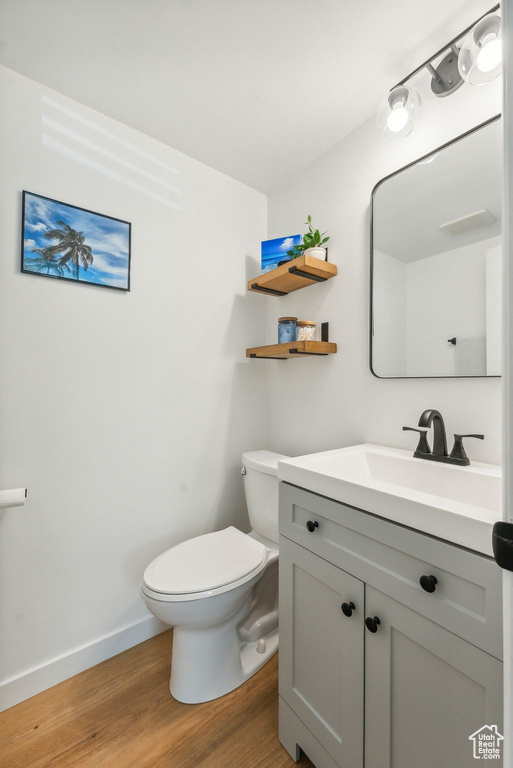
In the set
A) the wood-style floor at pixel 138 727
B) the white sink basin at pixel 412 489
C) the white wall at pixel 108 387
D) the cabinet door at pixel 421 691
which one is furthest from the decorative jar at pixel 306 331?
the wood-style floor at pixel 138 727

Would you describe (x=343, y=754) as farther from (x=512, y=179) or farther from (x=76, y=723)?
(x=512, y=179)

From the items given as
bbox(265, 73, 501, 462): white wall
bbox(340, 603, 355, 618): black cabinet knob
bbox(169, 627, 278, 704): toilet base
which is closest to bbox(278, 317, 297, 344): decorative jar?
bbox(265, 73, 501, 462): white wall

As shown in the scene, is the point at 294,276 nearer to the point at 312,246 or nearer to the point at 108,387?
the point at 312,246

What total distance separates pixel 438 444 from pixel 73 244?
1.61 m

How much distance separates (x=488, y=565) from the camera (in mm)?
614

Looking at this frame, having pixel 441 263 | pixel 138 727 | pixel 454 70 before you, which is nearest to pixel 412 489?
pixel 441 263

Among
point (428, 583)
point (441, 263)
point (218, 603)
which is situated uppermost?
Answer: point (441, 263)

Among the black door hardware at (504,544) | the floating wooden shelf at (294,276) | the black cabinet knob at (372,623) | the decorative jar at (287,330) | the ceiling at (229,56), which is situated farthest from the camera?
the decorative jar at (287,330)

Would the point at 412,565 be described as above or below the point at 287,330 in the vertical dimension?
below

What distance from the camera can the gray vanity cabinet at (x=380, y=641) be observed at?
0.63 m

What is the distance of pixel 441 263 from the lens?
1.20 metres

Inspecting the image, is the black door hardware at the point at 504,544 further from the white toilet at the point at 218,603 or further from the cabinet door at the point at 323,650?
the white toilet at the point at 218,603

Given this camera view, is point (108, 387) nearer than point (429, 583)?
No

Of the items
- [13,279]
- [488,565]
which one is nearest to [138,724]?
[488,565]
